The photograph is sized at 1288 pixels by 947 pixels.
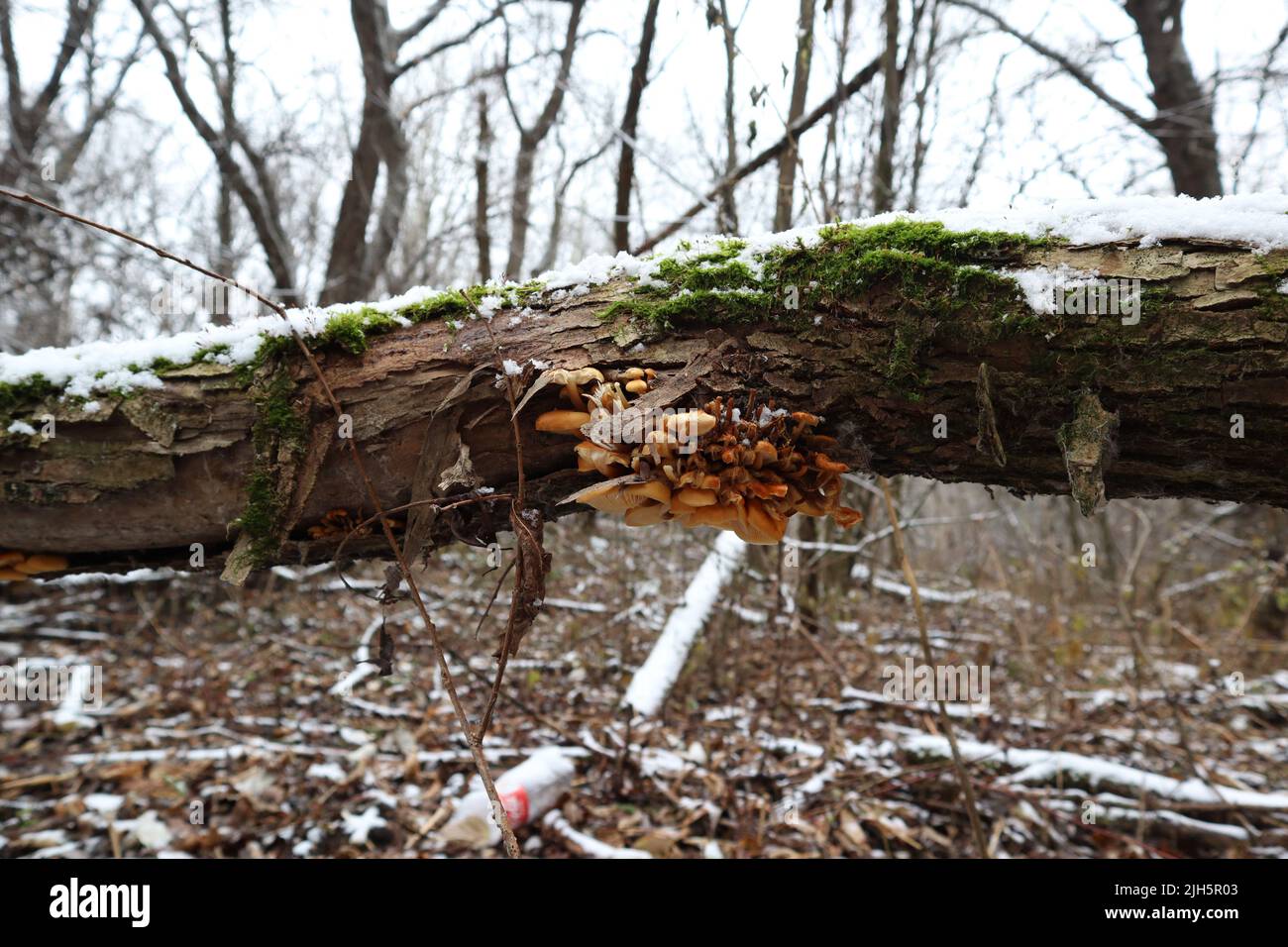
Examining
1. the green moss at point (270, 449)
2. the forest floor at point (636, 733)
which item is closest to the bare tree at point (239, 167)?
the forest floor at point (636, 733)

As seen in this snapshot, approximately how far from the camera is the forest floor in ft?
10.5

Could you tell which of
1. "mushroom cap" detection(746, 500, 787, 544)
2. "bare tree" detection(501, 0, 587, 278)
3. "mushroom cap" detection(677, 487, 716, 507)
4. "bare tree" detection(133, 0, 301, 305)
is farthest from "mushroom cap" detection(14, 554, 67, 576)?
"bare tree" detection(133, 0, 301, 305)

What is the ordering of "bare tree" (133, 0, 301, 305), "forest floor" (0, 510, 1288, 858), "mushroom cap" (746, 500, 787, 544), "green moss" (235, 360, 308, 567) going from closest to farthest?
1. "mushroom cap" (746, 500, 787, 544)
2. "green moss" (235, 360, 308, 567)
3. "forest floor" (0, 510, 1288, 858)
4. "bare tree" (133, 0, 301, 305)

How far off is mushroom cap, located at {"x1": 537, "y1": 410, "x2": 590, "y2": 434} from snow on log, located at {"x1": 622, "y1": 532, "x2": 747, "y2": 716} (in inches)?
101

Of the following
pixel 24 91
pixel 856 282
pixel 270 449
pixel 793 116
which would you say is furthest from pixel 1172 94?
pixel 24 91

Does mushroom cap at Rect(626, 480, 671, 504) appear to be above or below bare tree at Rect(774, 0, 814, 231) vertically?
below

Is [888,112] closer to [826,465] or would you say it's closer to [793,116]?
[793,116]

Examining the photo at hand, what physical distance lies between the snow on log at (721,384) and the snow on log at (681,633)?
246cm

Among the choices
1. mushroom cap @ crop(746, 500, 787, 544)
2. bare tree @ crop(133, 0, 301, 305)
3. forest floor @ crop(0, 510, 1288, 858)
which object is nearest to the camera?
mushroom cap @ crop(746, 500, 787, 544)

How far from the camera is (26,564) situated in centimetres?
181

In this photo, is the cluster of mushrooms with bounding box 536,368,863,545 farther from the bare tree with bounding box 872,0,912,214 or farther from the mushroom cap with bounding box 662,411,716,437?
the bare tree with bounding box 872,0,912,214
